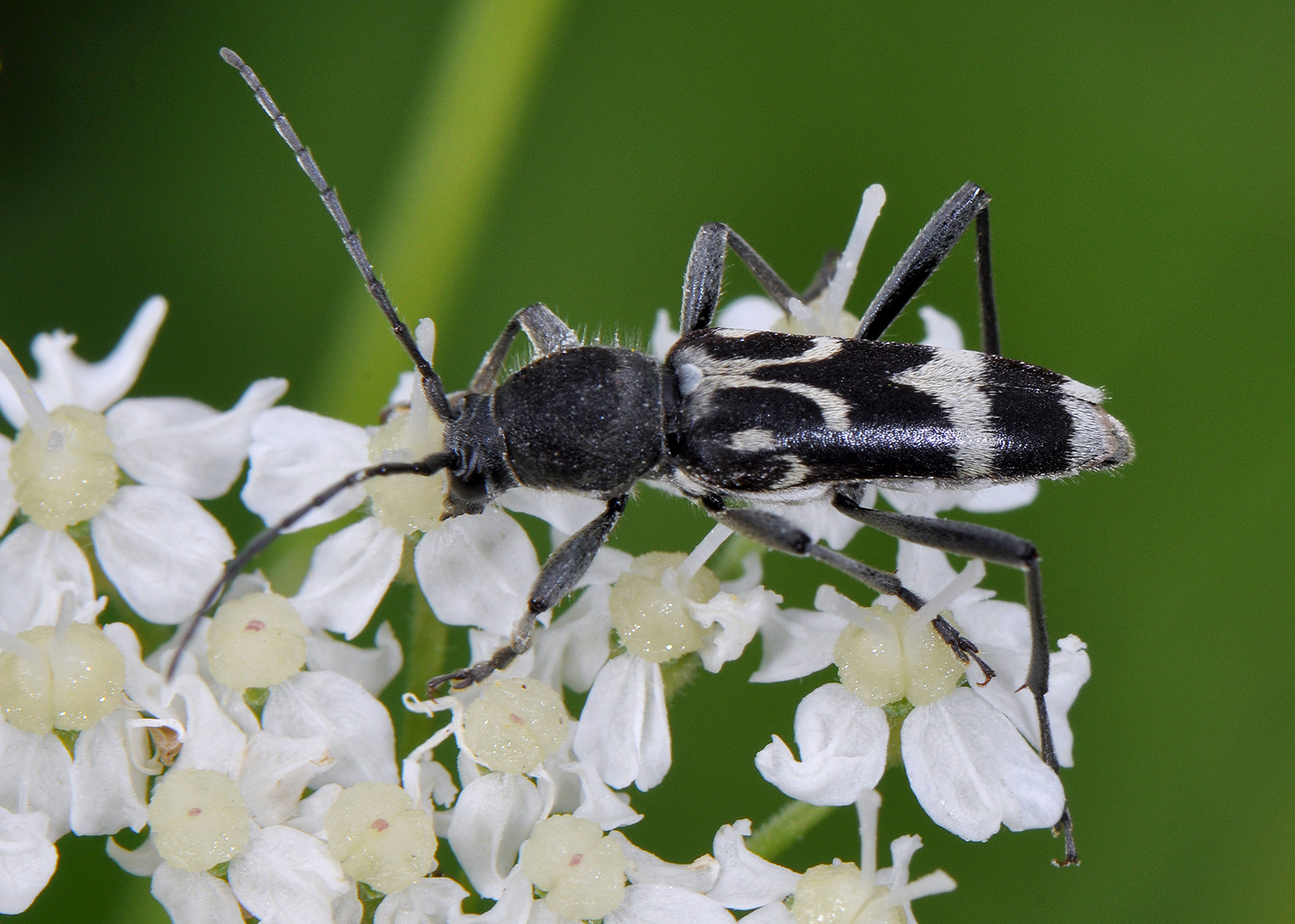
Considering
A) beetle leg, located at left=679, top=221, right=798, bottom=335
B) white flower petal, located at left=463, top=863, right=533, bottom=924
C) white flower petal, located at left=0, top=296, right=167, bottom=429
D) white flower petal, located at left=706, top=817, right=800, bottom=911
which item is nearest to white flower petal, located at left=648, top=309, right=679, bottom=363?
beetle leg, located at left=679, top=221, right=798, bottom=335

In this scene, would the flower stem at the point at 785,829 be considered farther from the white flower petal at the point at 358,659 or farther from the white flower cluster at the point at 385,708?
the white flower petal at the point at 358,659

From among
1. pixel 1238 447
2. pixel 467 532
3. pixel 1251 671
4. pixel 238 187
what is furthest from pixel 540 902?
pixel 238 187

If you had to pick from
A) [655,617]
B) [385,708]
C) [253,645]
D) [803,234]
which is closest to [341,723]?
[385,708]

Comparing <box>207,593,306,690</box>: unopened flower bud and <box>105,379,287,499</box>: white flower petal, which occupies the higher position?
<box>105,379,287,499</box>: white flower petal

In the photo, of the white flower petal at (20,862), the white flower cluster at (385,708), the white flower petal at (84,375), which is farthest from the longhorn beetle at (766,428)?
the white flower petal at (20,862)

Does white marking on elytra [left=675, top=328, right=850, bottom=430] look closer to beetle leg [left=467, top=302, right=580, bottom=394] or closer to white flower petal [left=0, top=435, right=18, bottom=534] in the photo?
beetle leg [left=467, top=302, right=580, bottom=394]

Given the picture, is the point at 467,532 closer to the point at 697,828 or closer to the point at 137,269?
the point at 697,828
